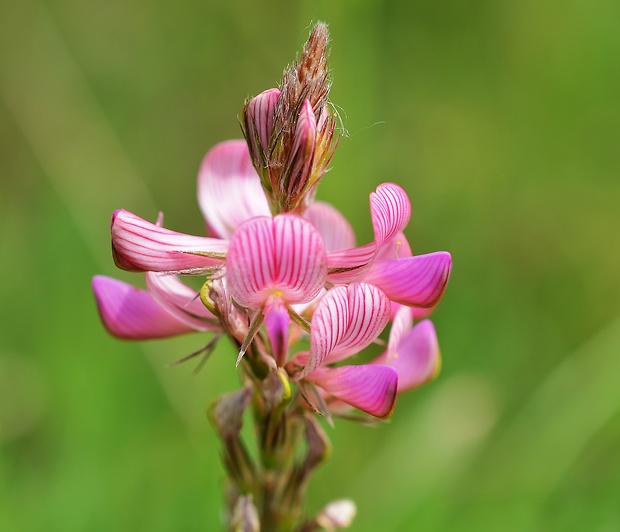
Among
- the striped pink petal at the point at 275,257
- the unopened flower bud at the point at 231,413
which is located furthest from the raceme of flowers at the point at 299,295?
the unopened flower bud at the point at 231,413

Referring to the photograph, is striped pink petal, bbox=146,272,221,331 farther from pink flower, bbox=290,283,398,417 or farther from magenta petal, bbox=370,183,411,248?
magenta petal, bbox=370,183,411,248

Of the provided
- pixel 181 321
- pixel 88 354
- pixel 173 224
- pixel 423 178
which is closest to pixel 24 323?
pixel 88 354

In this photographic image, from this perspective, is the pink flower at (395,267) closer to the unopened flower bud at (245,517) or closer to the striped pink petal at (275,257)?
the striped pink petal at (275,257)

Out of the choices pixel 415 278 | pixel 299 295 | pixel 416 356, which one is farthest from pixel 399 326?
pixel 299 295

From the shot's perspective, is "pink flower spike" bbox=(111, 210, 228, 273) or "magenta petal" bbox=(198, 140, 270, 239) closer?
"pink flower spike" bbox=(111, 210, 228, 273)

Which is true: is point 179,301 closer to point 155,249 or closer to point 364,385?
point 155,249

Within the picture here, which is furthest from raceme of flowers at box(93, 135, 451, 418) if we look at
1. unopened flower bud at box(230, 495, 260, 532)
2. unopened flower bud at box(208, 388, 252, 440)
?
unopened flower bud at box(230, 495, 260, 532)

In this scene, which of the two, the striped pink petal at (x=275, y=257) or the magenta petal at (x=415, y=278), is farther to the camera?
the magenta petal at (x=415, y=278)
